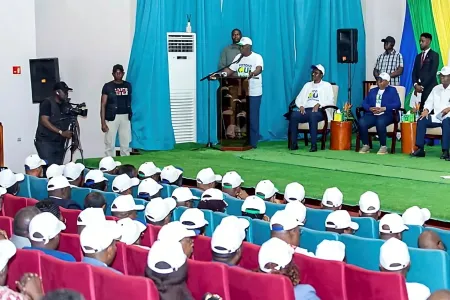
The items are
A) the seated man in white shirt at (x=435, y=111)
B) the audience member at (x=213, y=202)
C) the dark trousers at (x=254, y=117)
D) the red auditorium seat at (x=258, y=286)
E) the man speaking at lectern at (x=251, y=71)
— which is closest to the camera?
the red auditorium seat at (x=258, y=286)

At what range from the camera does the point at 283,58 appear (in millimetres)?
12312

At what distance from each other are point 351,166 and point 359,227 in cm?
392

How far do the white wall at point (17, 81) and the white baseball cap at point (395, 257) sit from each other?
7.70 metres

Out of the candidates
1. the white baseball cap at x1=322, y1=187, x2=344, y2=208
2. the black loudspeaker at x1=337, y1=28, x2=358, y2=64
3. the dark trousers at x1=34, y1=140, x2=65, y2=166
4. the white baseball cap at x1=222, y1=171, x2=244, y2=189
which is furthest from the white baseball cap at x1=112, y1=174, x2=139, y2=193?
the black loudspeaker at x1=337, y1=28, x2=358, y2=64

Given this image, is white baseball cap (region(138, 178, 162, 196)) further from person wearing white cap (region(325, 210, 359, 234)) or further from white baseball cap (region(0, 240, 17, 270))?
white baseball cap (region(0, 240, 17, 270))

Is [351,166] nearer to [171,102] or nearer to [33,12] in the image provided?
[171,102]

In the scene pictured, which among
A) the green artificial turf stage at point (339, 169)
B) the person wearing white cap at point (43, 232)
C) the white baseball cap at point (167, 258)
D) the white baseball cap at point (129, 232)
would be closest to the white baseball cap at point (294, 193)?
the green artificial turf stage at point (339, 169)

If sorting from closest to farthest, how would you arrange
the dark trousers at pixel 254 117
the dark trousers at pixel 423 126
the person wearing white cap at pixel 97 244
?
the person wearing white cap at pixel 97 244 < the dark trousers at pixel 423 126 < the dark trousers at pixel 254 117

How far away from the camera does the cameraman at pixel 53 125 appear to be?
9148 mm

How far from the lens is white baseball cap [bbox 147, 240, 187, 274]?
3488 mm

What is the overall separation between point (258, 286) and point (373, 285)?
21.0 inches

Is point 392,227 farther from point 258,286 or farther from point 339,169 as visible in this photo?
point 339,169

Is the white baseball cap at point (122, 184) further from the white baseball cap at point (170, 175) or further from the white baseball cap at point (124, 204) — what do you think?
the white baseball cap at point (124, 204)

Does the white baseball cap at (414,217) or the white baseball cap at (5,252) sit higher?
the white baseball cap at (5,252)
